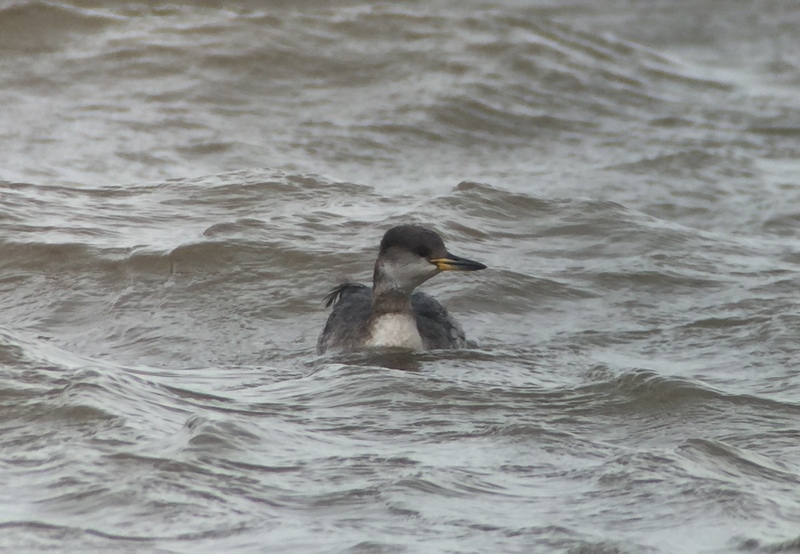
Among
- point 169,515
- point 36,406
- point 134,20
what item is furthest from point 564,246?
point 134,20

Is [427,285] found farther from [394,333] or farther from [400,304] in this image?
[394,333]

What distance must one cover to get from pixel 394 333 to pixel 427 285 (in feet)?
6.27

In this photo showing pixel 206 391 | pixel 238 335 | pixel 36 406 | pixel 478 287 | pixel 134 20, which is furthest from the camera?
pixel 134 20

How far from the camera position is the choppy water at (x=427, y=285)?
5.58 metres

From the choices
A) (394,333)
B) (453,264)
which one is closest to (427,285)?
(453,264)

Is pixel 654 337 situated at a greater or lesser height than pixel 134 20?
→ lesser

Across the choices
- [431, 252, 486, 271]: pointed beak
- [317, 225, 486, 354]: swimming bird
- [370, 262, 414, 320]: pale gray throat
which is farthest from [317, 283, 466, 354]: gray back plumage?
[431, 252, 486, 271]: pointed beak

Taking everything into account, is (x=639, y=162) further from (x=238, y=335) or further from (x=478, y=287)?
(x=238, y=335)

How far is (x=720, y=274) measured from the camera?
1061 centimetres

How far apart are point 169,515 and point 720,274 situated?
20.7 feet

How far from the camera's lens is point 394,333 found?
342 inches

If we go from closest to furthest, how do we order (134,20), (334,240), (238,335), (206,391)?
(206,391)
(238,335)
(334,240)
(134,20)

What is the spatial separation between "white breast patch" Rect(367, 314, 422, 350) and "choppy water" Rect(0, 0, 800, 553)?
15cm

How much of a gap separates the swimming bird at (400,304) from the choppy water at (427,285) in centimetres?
19
